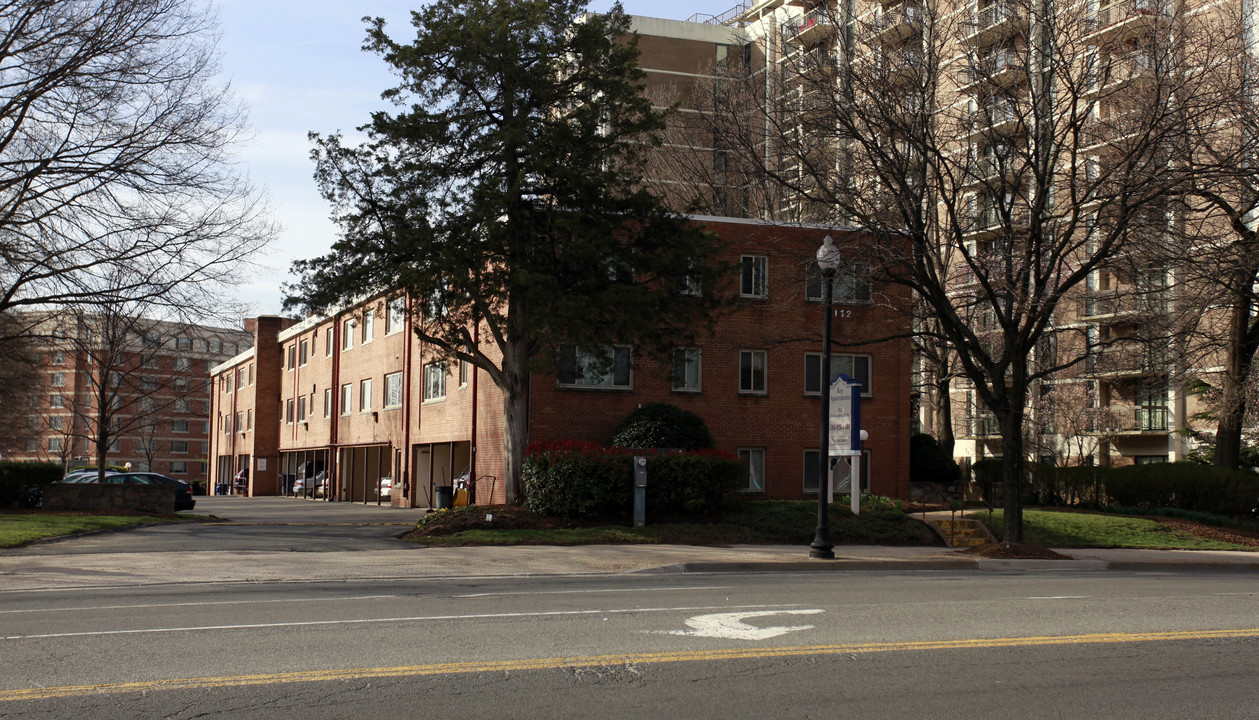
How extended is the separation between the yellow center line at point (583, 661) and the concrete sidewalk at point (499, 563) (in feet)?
26.2

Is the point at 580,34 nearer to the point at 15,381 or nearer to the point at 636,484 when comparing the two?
the point at 636,484

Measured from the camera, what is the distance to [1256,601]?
42.8 feet

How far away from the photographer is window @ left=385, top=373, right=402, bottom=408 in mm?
40344

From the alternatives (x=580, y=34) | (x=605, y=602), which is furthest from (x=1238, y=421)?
(x=605, y=602)

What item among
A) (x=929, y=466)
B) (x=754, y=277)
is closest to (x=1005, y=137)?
(x=754, y=277)

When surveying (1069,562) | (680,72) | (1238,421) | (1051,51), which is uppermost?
(680,72)

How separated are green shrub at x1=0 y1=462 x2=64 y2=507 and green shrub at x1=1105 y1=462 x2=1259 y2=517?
31.3 metres

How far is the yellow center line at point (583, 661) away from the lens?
6996 mm

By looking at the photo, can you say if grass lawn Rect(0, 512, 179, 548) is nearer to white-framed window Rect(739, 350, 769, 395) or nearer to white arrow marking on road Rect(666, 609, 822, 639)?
white arrow marking on road Rect(666, 609, 822, 639)

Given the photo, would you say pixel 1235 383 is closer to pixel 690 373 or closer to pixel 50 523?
pixel 690 373

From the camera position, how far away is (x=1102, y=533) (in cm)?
2475

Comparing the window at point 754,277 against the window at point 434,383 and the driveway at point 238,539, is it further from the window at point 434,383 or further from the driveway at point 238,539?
the driveway at point 238,539

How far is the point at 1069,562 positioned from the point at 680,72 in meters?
47.4

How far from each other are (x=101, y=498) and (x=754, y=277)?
19.1 metres
